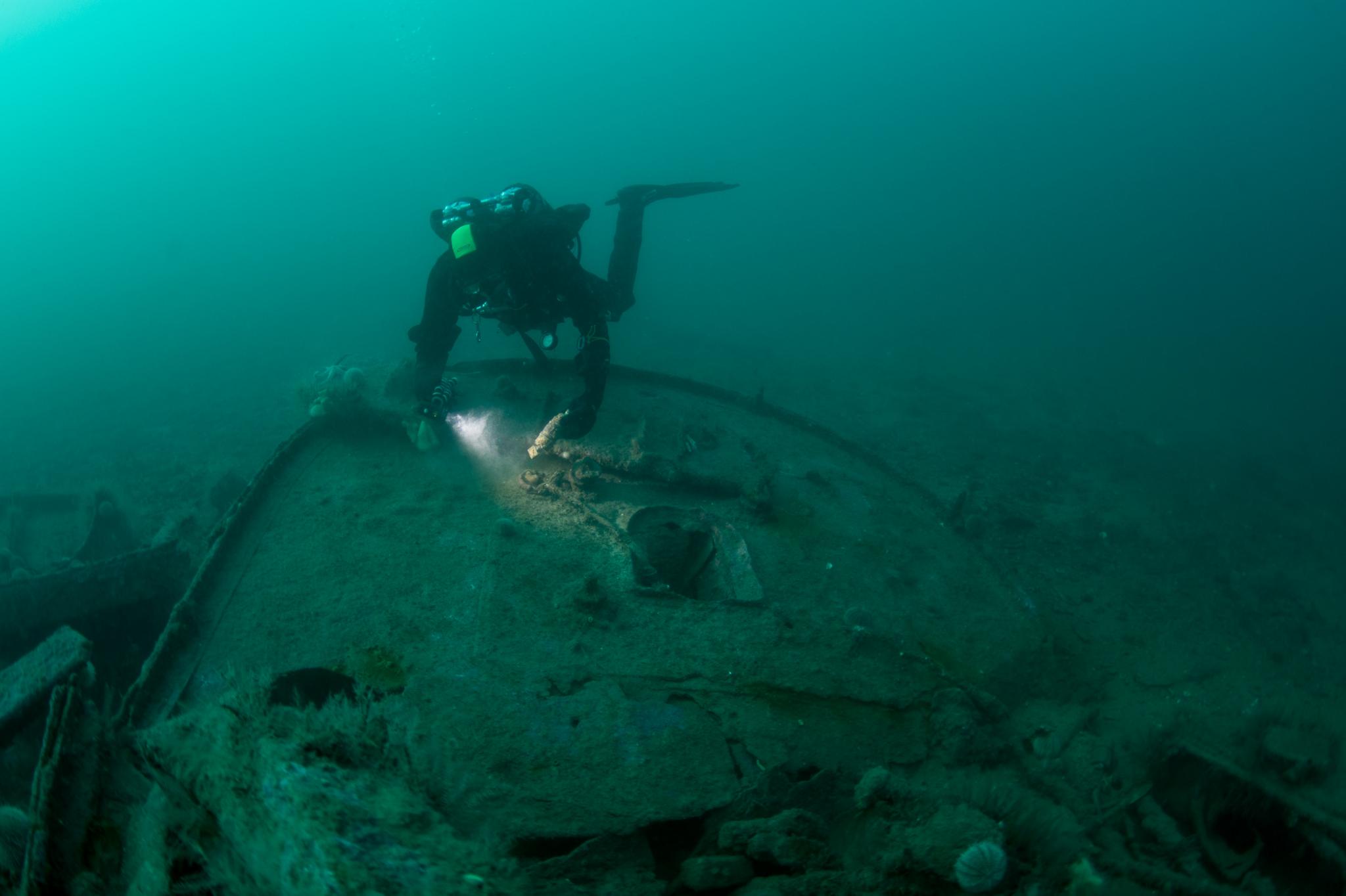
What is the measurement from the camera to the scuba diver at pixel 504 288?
509 centimetres

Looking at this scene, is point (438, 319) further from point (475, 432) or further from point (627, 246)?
point (627, 246)

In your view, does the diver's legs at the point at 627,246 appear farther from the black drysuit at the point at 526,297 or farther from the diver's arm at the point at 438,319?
the diver's arm at the point at 438,319

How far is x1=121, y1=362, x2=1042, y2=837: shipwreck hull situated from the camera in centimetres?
273

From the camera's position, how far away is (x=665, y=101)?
109812 mm

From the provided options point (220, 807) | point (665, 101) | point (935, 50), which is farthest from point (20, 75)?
point (220, 807)

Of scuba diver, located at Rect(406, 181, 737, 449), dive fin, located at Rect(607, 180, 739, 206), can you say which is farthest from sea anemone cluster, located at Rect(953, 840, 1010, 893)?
dive fin, located at Rect(607, 180, 739, 206)

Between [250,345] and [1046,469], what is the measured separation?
69.1 ft

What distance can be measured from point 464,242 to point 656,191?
407 cm

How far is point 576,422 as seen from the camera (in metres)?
4.70

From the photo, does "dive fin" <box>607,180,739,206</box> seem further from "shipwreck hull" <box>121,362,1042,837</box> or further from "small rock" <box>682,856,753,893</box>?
"small rock" <box>682,856,753,893</box>

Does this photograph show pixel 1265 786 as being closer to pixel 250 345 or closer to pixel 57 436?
pixel 57 436

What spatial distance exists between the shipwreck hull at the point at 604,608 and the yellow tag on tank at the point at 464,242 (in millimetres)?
1271

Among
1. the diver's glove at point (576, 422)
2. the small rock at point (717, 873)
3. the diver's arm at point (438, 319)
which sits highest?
the diver's arm at point (438, 319)

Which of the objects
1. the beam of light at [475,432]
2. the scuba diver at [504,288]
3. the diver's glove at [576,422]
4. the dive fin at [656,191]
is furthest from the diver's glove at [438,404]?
the dive fin at [656,191]
